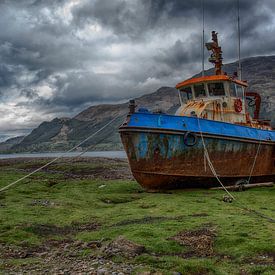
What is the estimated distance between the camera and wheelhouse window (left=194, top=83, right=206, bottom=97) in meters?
19.8

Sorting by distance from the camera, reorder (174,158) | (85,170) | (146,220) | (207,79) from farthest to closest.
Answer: (85,170) → (207,79) → (174,158) → (146,220)

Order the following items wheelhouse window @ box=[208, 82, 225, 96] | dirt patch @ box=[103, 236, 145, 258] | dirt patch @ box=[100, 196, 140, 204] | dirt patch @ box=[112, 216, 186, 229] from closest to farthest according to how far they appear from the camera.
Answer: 1. dirt patch @ box=[103, 236, 145, 258]
2. dirt patch @ box=[112, 216, 186, 229]
3. dirt patch @ box=[100, 196, 140, 204]
4. wheelhouse window @ box=[208, 82, 225, 96]

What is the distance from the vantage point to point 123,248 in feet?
25.8

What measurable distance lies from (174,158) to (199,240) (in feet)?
27.9

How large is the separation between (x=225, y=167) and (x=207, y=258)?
37.8ft

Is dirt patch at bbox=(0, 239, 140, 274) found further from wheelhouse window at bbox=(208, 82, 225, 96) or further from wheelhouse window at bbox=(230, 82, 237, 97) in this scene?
wheelhouse window at bbox=(230, 82, 237, 97)

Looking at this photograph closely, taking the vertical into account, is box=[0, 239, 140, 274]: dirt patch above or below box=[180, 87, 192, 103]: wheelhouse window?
below

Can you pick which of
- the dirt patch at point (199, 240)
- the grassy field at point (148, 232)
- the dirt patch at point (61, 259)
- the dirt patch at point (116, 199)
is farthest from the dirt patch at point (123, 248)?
the dirt patch at point (116, 199)

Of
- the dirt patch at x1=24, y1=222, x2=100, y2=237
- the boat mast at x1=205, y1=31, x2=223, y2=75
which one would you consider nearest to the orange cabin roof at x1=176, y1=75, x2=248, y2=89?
the boat mast at x1=205, y1=31, x2=223, y2=75

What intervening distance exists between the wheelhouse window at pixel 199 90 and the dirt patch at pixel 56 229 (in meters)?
11.5

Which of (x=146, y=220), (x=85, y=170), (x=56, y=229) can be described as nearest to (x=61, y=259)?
(x=56, y=229)

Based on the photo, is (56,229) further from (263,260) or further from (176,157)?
(176,157)

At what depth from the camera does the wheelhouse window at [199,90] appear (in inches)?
781

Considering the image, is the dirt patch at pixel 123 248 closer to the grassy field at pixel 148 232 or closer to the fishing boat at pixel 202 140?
the grassy field at pixel 148 232
